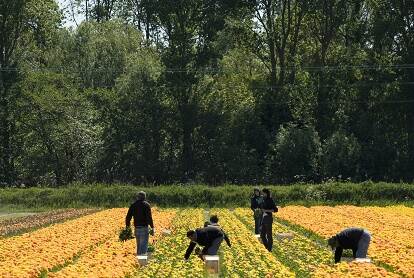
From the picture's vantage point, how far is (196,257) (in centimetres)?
2231

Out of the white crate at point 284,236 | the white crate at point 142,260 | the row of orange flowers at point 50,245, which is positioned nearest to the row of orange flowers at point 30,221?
the row of orange flowers at point 50,245

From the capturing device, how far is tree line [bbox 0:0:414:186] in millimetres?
75250

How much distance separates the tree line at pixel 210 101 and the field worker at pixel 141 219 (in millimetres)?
50589

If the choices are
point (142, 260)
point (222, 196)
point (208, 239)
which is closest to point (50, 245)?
point (142, 260)

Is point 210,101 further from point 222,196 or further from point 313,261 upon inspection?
point 313,261

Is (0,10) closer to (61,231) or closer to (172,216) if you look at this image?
(172,216)

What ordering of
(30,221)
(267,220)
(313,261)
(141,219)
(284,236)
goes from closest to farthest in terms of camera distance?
(313,261)
(141,219)
(267,220)
(284,236)
(30,221)

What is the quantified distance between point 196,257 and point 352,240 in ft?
17.2

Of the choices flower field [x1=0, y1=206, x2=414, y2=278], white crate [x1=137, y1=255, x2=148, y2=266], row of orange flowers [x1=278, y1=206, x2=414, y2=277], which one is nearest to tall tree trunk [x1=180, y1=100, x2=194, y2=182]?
row of orange flowers [x1=278, y1=206, x2=414, y2=277]

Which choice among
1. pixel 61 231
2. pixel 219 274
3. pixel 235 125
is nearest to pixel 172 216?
pixel 61 231

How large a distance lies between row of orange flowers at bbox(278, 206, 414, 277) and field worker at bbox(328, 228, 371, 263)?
1005 mm

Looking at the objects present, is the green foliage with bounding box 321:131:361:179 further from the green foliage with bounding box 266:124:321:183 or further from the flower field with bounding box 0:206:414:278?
the flower field with bounding box 0:206:414:278

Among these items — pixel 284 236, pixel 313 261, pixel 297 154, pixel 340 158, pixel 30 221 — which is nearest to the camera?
pixel 313 261

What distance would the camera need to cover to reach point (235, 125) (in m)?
77.4
